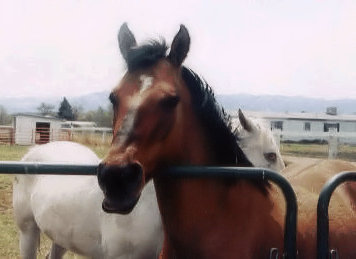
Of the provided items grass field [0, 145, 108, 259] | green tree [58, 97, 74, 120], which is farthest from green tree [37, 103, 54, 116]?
grass field [0, 145, 108, 259]

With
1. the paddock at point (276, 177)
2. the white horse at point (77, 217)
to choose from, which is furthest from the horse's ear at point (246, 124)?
the paddock at point (276, 177)

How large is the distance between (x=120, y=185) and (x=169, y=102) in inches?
19.9

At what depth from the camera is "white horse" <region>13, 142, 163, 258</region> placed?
11.2 ft

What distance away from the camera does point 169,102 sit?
233 centimetres

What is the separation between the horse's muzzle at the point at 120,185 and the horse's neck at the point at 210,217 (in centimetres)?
46

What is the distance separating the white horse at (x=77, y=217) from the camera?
3.42 metres

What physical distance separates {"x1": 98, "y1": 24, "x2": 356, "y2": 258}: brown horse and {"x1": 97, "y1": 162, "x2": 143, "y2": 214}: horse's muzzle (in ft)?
0.22

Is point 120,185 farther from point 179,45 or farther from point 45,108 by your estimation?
point 45,108

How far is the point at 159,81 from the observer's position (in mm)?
2383

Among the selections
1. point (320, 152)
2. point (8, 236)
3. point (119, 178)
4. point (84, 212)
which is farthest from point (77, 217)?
point (320, 152)

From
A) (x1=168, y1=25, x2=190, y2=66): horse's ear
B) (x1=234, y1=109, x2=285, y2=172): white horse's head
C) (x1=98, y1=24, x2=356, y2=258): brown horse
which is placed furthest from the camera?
(x1=234, y1=109, x2=285, y2=172): white horse's head

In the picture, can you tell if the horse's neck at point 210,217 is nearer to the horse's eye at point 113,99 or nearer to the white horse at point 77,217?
the horse's eye at point 113,99

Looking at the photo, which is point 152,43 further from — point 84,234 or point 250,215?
point 84,234

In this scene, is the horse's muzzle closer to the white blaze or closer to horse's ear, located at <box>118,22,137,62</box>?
the white blaze
